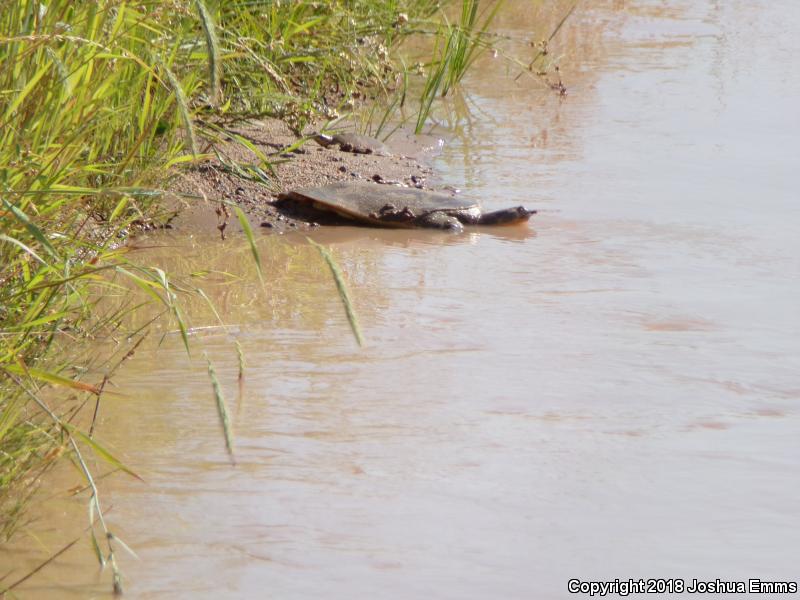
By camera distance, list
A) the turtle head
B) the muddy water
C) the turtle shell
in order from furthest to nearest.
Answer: the turtle head, the turtle shell, the muddy water

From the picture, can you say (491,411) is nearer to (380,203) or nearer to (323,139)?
(380,203)

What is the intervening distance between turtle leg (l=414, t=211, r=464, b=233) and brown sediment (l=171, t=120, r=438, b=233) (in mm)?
363

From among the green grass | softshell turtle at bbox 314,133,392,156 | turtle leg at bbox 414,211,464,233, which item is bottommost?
turtle leg at bbox 414,211,464,233

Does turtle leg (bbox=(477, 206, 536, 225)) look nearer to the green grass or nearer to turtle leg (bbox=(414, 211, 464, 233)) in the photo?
turtle leg (bbox=(414, 211, 464, 233))

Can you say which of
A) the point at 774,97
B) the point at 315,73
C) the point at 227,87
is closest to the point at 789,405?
the point at 227,87

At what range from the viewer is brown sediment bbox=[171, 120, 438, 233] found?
463 cm

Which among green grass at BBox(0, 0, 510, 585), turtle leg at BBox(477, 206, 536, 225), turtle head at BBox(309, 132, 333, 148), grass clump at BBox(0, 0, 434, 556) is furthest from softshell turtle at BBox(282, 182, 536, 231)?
turtle head at BBox(309, 132, 333, 148)

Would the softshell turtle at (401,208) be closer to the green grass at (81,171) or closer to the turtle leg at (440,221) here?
the turtle leg at (440,221)

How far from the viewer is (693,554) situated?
2367 millimetres

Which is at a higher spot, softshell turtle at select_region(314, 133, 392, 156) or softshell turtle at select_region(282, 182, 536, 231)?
softshell turtle at select_region(314, 133, 392, 156)

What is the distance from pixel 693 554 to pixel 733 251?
93.9 inches

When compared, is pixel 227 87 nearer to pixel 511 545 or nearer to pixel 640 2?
pixel 511 545

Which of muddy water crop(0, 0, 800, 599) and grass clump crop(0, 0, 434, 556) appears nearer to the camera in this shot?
grass clump crop(0, 0, 434, 556)

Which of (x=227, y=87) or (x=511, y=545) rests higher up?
(x=227, y=87)
